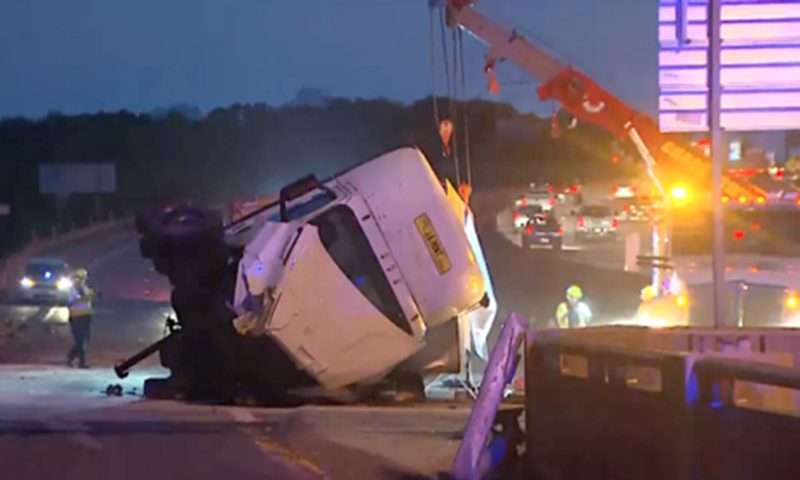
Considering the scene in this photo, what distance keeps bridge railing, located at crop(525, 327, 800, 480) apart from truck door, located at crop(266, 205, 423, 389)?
314 cm

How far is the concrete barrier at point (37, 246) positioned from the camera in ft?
132

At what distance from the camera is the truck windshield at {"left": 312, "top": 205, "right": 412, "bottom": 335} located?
1261 cm

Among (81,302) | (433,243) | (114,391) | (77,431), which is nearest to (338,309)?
(433,243)

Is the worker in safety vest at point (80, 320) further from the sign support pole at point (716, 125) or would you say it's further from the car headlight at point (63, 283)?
the car headlight at point (63, 283)

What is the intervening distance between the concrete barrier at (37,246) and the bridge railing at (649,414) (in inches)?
1175

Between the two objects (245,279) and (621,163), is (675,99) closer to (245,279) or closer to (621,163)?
(245,279)

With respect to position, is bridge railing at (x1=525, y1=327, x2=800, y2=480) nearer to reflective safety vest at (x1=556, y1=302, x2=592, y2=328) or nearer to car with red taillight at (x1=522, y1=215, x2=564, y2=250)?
reflective safety vest at (x1=556, y1=302, x2=592, y2=328)

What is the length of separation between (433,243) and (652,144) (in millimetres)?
7224

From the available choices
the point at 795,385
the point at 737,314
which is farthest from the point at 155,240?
the point at 795,385

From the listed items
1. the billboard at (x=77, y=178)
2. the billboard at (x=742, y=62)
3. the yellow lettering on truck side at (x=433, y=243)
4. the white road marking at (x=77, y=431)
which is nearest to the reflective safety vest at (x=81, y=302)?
the white road marking at (x=77, y=431)

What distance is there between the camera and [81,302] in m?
19.2

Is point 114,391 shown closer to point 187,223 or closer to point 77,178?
point 187,223

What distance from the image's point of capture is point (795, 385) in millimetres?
6121

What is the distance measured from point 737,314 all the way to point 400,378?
5541 millimetres
